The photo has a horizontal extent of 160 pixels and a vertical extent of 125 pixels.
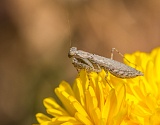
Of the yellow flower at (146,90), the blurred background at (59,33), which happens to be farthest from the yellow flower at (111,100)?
the blurred background at (59,33)

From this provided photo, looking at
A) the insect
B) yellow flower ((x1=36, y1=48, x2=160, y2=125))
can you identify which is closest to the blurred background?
the insect

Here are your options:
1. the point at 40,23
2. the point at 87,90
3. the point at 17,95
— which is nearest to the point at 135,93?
the point at 87,90

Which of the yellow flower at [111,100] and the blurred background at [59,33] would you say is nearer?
the yellow flower at [111,100]

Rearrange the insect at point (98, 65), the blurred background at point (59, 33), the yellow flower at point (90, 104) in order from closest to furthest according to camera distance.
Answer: the yellow flower at point (90, 104), the insect at point (98, 65), the blurred background at point (59, 33)

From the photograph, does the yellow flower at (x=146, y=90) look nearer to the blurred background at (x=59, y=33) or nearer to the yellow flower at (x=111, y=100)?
the yellow flower at (x=111, y=100)

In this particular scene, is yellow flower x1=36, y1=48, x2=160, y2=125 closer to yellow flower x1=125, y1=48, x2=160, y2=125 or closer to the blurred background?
yellow flower x1=125, y1=48, x2=160, y2=125

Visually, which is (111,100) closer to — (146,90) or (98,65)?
(146,90)

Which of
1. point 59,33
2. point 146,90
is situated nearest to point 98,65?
point 146,90
